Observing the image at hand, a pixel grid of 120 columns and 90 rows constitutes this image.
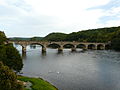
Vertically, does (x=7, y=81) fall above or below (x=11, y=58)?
below

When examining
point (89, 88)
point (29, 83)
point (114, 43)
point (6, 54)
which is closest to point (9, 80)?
point (29, 83)

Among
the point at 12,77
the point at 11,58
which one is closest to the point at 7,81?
the point at 12,77

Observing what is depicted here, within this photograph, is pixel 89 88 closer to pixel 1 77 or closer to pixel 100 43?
pixel 1 77

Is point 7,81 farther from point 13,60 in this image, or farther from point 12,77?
point 13,60

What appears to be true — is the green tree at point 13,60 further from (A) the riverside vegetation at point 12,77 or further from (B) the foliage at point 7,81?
(B) the foliage at point 7,81

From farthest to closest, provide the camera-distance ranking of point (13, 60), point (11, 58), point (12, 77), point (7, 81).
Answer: point (11, 58)
point (13, 60)
point (12, 77)
point (7, 81)

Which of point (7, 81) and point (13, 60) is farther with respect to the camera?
point (13, 60)

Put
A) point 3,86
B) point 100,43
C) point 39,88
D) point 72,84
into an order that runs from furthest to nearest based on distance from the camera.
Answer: point 100,43, point 72,84, point 39,88, point 3,86

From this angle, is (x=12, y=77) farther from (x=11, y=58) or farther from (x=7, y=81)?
(x=11, y=58)

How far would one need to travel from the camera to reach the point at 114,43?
146 m

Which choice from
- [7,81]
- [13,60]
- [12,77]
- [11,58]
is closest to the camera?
[7,81]

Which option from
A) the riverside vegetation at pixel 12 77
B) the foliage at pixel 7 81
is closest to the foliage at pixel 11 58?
the riverside vegetation at pixel 12 77

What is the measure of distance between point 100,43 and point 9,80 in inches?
5924

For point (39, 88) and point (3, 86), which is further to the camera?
point (39, 88)
